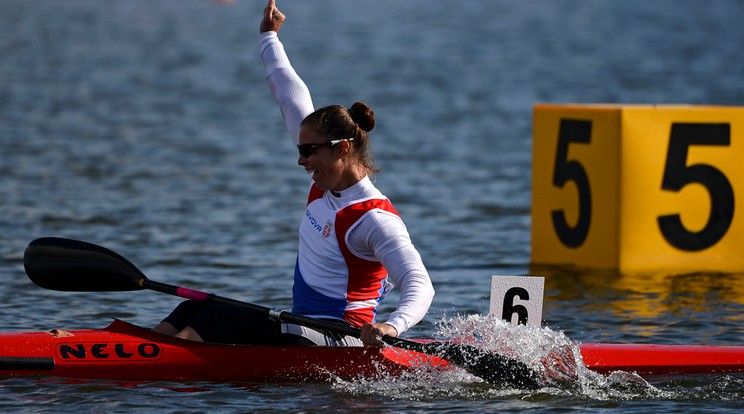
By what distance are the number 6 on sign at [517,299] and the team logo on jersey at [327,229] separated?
2.74 ft

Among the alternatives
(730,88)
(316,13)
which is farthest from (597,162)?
(316,13)

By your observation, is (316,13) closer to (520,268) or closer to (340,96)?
(340,96)

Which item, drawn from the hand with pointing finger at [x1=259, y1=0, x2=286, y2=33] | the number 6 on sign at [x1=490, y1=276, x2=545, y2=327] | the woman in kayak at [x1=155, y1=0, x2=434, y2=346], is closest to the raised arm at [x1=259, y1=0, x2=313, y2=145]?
the hand with pointing finger at [x1=259, y1=0, x2=286, y2=33]

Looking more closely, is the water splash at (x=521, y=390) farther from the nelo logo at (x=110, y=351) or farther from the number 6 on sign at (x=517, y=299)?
the nelo logo at (x=110, y=351)

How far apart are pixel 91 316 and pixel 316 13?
152 ft

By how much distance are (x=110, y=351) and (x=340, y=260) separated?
1158 millimetres

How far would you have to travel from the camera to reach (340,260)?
20.1 feet

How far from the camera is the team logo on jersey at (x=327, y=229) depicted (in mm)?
6106

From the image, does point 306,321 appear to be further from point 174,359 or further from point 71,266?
point 71,266

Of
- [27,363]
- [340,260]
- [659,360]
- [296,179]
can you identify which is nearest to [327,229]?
[340,260]

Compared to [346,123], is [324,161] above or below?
below

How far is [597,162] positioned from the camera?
9562 millimetres

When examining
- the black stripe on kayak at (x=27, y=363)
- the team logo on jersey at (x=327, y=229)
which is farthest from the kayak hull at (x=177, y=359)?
the team logo on jersey at (x=327, y=229)

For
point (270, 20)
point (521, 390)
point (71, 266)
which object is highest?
point (270, 20)
